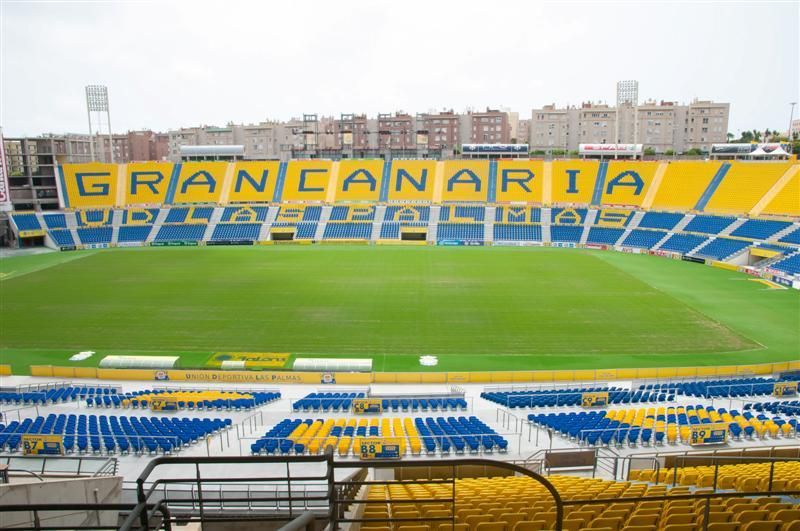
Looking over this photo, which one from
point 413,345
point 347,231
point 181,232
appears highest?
point 181,232

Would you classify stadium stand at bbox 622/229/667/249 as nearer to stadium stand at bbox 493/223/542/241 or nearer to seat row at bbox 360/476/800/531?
stadium stand at bbox 493/223/542/241

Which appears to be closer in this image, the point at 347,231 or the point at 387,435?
the point at 387,435

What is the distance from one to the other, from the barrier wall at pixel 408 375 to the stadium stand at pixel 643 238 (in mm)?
30870

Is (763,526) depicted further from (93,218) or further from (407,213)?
(93,218)

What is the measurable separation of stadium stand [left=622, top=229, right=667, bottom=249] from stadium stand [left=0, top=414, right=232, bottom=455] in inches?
1793

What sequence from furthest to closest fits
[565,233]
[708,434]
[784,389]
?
[565,233], [784,389], [708,434]

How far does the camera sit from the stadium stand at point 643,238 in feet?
173

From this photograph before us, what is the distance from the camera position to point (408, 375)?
22.5 meters

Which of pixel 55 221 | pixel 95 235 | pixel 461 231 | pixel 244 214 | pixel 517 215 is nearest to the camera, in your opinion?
pixel 95 235

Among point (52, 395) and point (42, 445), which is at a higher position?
point (42, 445)

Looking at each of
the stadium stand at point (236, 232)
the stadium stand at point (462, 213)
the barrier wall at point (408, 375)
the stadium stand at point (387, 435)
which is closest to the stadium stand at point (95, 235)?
the stadium stand at point (236, 232)

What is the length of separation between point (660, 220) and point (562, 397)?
42.0 metres

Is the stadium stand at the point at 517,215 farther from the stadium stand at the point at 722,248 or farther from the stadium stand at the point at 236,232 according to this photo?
the stadium stand at the point at 236,232

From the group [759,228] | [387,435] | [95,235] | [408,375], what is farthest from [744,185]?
[95,235]
